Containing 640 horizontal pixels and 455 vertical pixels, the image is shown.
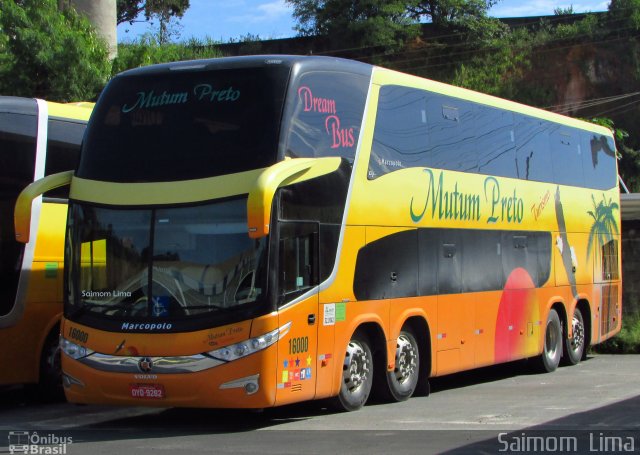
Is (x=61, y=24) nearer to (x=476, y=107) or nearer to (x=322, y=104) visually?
(x=476, y=107)

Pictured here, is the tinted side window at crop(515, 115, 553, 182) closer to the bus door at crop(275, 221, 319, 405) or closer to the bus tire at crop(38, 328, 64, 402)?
the bus door at crop(275, 221, 319, 405)

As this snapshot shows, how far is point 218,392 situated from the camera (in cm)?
1083

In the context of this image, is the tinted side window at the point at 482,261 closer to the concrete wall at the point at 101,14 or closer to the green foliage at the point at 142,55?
the green foliage at the point at 142,55

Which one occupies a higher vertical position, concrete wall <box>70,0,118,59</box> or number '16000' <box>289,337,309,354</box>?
concrete wall <box>70,0,118,59</box>

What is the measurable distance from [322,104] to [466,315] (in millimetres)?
4668

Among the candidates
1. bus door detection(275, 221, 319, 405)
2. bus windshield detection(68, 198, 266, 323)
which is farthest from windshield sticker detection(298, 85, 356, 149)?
bus windshield detection(68, 198, 266, 323)

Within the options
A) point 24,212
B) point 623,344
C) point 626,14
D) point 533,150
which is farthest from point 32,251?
point 626,14

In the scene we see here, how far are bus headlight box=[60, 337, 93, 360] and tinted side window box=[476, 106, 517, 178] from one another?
7000 millimetres

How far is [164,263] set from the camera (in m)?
11.2

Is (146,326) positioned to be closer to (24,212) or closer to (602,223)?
(24,212)

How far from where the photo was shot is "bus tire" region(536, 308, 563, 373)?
18.1 m

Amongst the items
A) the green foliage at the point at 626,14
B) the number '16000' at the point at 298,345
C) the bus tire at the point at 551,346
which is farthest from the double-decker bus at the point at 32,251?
the green foliage at the point at 626,14

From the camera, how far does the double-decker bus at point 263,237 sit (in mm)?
10906

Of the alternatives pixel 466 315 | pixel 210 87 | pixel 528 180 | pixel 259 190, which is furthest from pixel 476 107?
pixel 259 190
